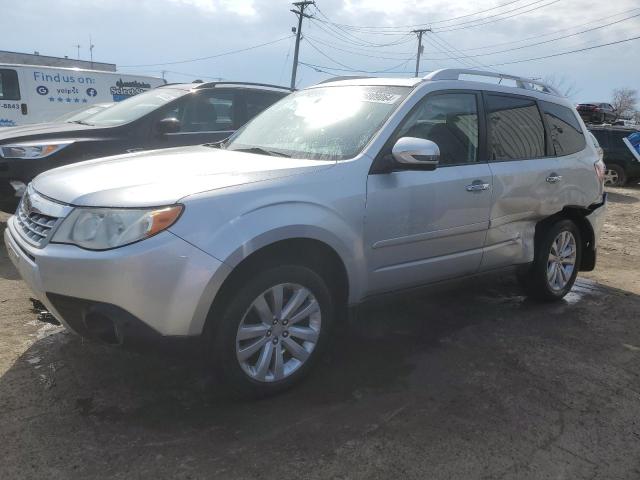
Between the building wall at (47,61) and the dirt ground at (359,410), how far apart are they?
33347 millimetres

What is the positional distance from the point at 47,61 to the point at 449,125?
3957 cm

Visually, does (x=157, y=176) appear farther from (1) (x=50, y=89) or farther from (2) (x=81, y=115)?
(1) (x=50, y=89)

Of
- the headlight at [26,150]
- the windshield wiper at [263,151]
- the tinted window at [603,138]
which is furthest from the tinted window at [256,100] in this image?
the tinted window at [603,138]

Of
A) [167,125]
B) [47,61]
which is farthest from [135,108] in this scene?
[47,61]

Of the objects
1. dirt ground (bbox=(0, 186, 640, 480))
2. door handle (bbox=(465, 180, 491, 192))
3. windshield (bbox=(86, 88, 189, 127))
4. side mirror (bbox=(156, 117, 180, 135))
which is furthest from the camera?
windshield (bbox=(86, 88, 189, 127))

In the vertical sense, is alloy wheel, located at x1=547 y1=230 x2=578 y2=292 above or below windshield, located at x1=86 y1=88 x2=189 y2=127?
below

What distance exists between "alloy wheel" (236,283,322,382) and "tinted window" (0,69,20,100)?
486 inches

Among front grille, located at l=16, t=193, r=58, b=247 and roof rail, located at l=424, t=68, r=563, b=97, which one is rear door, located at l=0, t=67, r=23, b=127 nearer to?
front grille, located at l=16, t=193, r=58, b=247

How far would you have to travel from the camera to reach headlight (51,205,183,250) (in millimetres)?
2666

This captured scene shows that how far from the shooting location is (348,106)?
12.6 feet

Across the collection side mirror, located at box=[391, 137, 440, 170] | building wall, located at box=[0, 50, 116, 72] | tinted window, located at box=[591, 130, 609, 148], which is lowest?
tinted window, located at box=[591, 130, 609, 148]

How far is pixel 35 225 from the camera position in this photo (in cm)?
306

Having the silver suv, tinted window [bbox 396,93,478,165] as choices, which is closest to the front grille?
the silver suv

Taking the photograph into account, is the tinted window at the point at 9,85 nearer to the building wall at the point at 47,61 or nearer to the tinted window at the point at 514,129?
the tinted window at the point at 514,129
